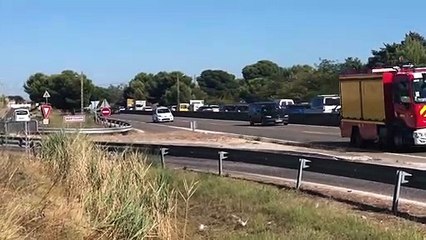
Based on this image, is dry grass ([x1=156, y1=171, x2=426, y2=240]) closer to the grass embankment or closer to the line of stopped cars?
the grass embankment

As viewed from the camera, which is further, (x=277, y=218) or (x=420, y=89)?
(x=420, y=89)

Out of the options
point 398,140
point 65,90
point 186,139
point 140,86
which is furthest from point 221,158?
point 140,86

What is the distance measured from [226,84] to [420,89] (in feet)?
539

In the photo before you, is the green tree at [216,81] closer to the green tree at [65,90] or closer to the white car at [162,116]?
the green tree at [65,90]

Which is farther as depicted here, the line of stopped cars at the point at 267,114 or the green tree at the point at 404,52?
the green tree at the point at 404,52

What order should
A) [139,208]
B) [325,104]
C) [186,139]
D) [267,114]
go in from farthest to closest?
[325,104], [267,114], [186,139], [139,208]

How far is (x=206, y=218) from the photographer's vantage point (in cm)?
1220

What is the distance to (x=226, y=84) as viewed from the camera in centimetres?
18962

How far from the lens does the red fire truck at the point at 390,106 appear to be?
83.1 feet

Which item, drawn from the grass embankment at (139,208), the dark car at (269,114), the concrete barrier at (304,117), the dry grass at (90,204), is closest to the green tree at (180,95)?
the concrete barrier at (304,117)

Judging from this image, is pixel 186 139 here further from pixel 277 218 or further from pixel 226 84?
pixel 226 84

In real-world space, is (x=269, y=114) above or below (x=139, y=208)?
above

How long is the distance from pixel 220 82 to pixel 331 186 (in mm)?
175783

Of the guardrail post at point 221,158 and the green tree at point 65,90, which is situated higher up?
the green tree at point 65,90
